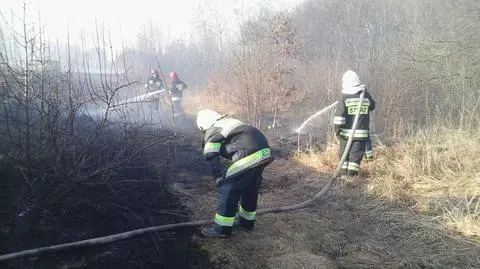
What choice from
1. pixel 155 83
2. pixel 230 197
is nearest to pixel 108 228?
pixel 230 197

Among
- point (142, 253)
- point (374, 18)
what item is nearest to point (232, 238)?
point (142, 253)

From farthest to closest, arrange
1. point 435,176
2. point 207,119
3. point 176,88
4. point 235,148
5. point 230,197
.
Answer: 1. point 176,88
2. point 435,176
3. point 207,119
4. point 235,148
5. point 230,197

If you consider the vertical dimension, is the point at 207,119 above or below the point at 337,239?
above

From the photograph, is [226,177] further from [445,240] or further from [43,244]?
[445,240]

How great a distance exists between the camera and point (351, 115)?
21.5 ft

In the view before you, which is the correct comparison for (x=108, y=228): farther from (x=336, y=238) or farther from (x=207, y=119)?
(x=336, y=238)

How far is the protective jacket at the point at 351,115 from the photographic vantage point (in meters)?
6.47

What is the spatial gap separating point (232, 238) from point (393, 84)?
8064 mm

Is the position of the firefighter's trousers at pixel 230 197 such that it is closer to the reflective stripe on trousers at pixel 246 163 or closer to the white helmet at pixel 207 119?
the reflective stripe on trousers at pixel 246 163

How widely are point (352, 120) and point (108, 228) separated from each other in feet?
14.4

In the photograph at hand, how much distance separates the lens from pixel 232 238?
4254mm

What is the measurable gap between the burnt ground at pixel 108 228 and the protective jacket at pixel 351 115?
3083 millimetres

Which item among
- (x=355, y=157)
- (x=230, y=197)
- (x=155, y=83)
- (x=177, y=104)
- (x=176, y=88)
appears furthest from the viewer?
(x=155, y=83)

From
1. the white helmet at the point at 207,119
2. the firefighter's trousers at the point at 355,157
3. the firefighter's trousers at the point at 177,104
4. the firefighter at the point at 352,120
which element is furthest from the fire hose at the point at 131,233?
the firefighter's trousers at the point at 177,104
